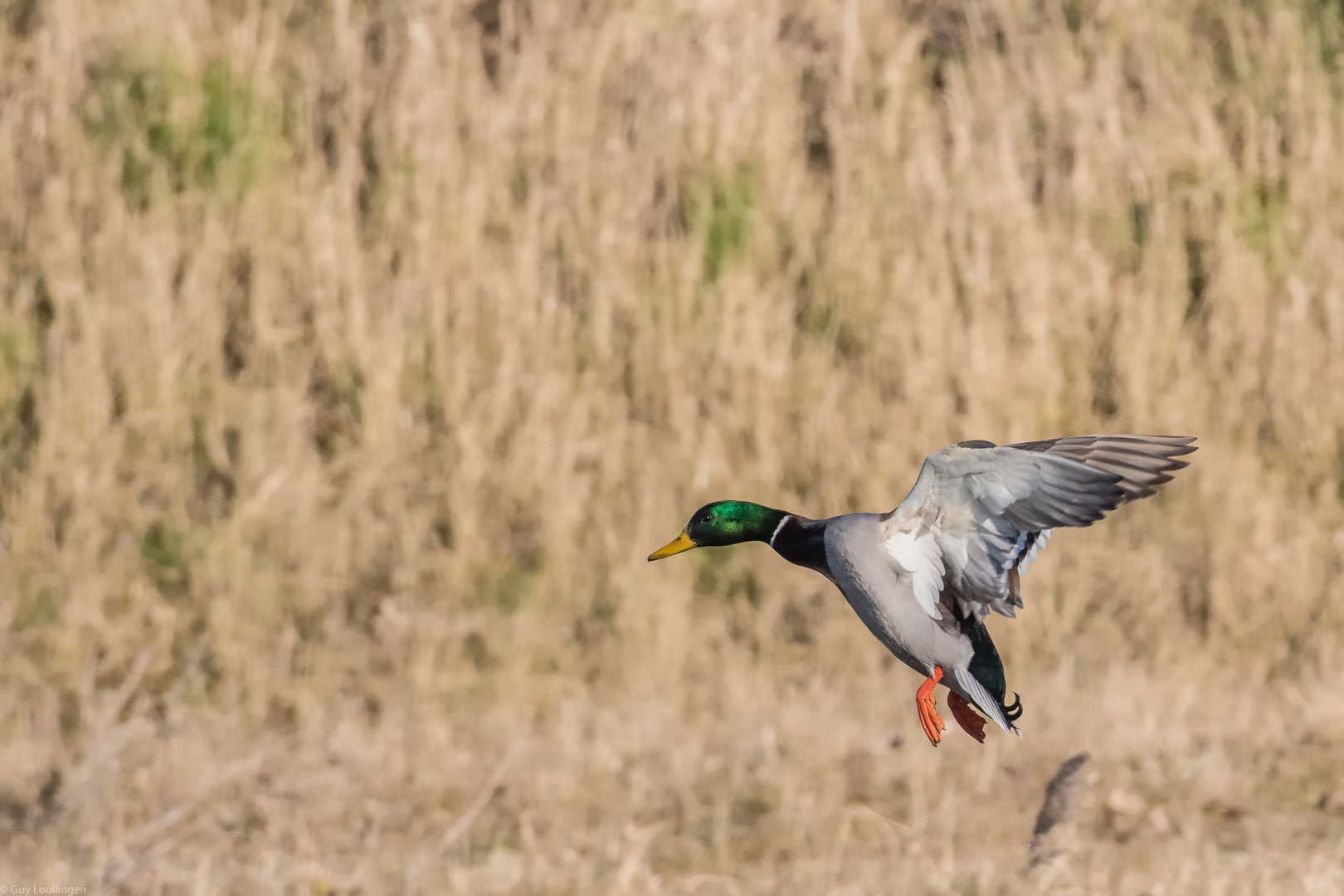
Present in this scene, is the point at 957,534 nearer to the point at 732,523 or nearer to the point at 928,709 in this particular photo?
the point at 928,709

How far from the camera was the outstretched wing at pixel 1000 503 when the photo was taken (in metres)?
3.22

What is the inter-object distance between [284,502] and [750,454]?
60.6 inches

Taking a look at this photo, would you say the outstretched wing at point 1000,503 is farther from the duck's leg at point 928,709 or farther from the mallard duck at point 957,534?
the duck's leg at point 928,709

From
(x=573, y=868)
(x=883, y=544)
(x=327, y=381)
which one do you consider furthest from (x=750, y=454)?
(x=883, y=544)

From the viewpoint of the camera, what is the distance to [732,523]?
3768 millimetres

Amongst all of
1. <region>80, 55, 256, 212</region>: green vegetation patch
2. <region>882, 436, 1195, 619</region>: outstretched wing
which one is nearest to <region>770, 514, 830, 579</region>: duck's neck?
<region>882, 436, 1195, 619</region>: outstretched wing

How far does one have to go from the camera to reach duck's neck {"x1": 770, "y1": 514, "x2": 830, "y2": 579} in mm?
3596

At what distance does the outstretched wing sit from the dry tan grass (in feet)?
3.43

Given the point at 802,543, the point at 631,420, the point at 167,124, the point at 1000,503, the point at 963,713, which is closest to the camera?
the point at 1000,503

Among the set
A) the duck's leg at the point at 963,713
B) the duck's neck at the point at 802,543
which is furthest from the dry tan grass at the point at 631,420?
the duck's neck at the point at 802,543

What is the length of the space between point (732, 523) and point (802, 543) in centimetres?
20

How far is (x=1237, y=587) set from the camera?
5859 mm

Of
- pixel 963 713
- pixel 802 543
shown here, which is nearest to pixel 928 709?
pixel 963 713

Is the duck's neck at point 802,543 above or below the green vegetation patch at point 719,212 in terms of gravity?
below
